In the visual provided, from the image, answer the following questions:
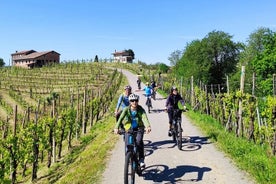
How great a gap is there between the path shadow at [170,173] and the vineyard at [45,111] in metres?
6.16

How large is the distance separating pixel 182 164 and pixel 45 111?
20.6 m

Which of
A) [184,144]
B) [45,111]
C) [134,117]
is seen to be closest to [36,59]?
[45,111]

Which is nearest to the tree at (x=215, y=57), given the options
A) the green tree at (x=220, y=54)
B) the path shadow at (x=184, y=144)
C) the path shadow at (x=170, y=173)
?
the green tree at (x=220, y=54)

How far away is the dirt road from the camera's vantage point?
801 cm

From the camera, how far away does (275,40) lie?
46156mm

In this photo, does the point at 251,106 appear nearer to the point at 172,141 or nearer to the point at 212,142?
the point at 212,142

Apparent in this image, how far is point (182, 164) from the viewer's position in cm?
921

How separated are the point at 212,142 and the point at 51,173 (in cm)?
706

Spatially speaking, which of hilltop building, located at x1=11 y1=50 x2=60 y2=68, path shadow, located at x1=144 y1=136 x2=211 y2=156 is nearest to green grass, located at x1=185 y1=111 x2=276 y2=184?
path shadow, located at x1=144 y1=136 x2=211 y2=156

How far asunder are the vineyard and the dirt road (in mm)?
4223

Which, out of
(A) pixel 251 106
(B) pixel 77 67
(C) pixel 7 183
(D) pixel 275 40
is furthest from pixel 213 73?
(C) pixel 7 183

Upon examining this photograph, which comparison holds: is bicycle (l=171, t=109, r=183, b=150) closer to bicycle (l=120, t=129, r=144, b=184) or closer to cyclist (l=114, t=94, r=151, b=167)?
cyclist (l=114, t=94, r=151, b=167)

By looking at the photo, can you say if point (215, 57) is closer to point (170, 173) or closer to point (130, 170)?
point (170, 173)

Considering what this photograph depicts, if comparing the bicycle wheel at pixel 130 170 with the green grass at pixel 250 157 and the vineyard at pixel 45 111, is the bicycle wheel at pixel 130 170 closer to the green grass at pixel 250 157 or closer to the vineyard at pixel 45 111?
the green grass at pixel 250 157
